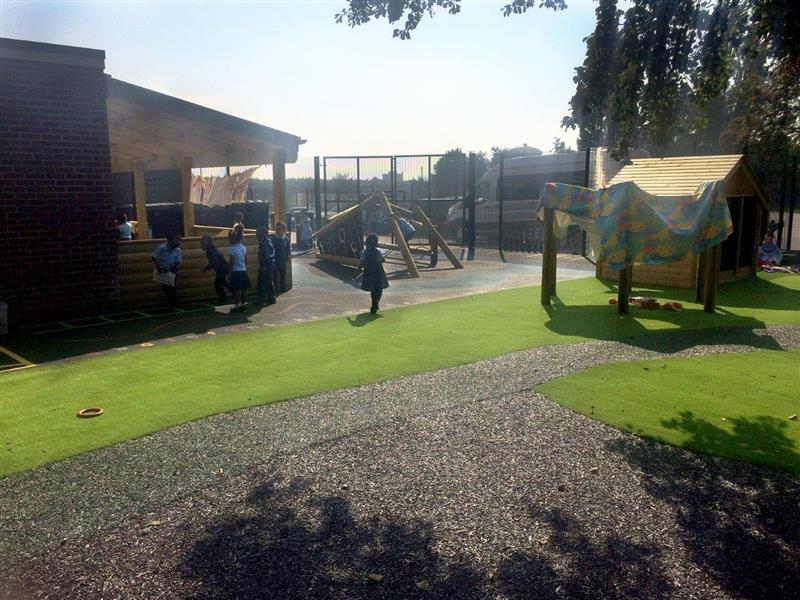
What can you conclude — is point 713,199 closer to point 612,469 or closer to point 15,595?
point 612,469

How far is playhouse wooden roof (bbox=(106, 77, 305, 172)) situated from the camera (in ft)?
43.4

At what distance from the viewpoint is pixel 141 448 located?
242 inches

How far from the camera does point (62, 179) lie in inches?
468

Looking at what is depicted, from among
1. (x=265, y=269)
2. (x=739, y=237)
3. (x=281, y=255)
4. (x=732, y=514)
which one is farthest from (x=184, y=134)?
(x=739, y=237)

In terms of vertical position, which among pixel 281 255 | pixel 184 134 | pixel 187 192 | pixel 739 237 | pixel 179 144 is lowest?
pixel 281 255

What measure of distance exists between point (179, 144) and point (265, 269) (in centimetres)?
401

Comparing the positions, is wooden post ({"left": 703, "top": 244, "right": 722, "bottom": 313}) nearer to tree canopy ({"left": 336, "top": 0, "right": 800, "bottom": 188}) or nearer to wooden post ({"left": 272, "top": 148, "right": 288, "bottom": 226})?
tree canopy ({"left": 336, "top": 0, "right": 800, "bottom": 188})

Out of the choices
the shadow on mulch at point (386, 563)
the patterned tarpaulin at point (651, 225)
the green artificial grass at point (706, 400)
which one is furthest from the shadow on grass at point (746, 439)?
the patterned tarpaulin at point (651, 225)

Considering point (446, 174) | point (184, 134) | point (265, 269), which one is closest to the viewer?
point (265, 269)

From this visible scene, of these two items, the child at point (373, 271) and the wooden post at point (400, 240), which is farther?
the wooden post at point (400, 240)

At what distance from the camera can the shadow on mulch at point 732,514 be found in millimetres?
4078

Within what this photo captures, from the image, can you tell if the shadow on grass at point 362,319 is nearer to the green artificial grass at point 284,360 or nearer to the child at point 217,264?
the green artificial grass at point 284,360

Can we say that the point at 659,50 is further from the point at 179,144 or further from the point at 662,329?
the point at 179,144

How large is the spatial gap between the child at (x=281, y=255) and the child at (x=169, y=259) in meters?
2.66
